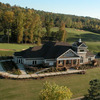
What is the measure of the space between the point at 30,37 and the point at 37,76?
3880 cm

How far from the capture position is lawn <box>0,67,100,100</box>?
66.3 ft

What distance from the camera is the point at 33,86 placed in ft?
77.6

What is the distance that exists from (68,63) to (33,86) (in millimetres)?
15248

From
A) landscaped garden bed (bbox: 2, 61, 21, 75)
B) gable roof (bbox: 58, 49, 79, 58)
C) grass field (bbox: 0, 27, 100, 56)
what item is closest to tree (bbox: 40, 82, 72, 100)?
landscaped garden bed (bbox: 2, 61, 21, 75)

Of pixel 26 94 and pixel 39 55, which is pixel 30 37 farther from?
pixel 26 94

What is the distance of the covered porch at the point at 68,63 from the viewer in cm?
3425

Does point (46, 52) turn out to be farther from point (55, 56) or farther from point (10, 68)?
point (10, 68)

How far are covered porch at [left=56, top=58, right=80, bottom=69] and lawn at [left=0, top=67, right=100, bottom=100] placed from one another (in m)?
4.79

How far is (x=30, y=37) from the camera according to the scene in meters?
64.2

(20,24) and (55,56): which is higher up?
(20,24)

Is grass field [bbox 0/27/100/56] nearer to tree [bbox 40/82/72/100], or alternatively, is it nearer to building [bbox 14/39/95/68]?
building [bbox 14/39/95/68]

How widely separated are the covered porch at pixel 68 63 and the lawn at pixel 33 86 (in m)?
4.79

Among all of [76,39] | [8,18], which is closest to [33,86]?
[8,18]

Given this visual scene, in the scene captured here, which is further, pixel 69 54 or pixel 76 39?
pixel 76 39
